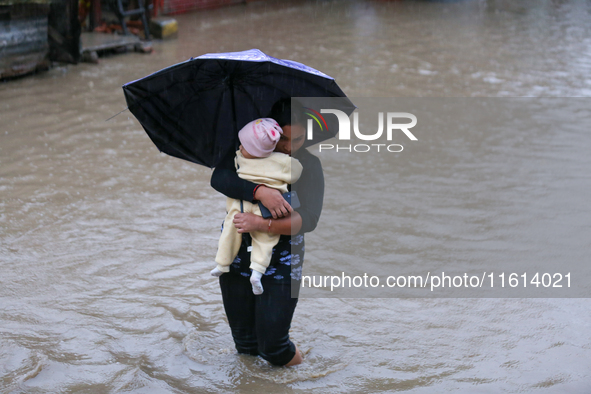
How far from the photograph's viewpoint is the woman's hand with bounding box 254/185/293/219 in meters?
2.39

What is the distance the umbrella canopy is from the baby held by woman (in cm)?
16

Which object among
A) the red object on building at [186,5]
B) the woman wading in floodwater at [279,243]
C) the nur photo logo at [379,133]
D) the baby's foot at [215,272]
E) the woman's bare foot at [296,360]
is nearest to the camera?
the woman wading in floodwater at [279,243]

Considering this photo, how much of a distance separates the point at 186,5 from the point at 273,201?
1257 centimetres

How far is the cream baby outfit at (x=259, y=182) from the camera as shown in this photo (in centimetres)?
243

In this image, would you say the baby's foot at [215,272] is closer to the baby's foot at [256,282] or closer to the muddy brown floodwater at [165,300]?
the baby's foot at [256,282]

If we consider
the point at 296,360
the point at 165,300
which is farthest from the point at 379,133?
the point at 296,360

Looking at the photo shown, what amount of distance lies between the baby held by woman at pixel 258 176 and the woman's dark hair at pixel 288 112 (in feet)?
0.18

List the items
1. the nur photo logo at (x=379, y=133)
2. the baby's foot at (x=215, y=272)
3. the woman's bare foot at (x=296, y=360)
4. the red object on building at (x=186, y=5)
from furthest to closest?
the red object on building at (x=186, y=5) → the nur photo logo at (x=379, y=133) → the woman's bare foot at (x=296, y=360) → the baby's foot at (x=215, y=272)

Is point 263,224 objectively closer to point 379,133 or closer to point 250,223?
point 250,223

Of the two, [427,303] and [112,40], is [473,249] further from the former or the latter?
[112,40]

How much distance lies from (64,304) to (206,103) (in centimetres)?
171

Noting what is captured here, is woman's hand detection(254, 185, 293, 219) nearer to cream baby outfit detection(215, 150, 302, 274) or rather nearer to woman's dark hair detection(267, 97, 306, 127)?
cream baby outfit detection(215, 150, 302, 274)

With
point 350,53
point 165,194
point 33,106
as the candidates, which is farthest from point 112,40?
point 165,194

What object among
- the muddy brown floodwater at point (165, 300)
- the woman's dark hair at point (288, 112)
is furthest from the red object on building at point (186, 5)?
the woman's dark hair at point (288, 112)
